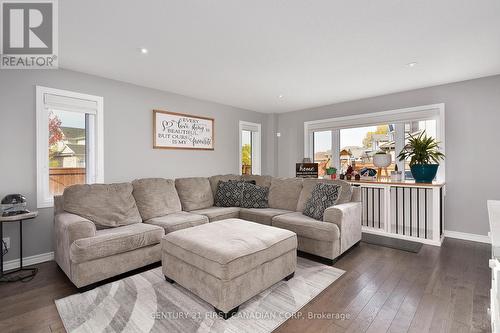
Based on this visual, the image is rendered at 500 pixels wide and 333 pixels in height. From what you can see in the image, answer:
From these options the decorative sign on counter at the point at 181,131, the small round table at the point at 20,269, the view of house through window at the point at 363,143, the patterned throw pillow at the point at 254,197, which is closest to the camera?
the small round table at the point at 20,269

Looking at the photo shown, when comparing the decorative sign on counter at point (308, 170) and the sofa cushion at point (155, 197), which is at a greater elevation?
the decorative sign on counter at point (308, 170)

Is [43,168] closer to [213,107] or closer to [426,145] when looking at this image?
[213,107]

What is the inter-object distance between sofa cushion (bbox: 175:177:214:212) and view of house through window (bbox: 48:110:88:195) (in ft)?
4.28

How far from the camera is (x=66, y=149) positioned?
3281 millimetres

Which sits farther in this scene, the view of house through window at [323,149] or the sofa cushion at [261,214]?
the view of house through window at [323,149]

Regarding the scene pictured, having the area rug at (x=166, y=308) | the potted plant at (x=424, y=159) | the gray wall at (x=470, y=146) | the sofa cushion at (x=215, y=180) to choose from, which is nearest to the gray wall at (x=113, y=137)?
the sofa cushion at (x=215, y=180)

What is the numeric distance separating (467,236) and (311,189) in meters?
2.37

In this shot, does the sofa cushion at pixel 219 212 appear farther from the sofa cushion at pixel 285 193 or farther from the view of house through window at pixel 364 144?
the view of house through window at pixel 364 144

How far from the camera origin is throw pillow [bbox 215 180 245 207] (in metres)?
3.99

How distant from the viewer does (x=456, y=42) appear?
96.9 inches

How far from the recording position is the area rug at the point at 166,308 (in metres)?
1.79

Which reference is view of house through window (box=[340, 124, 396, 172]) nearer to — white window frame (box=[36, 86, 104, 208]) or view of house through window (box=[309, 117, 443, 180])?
view of house through window (box=[309, 117, 443, 180])

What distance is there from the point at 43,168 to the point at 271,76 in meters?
3.05

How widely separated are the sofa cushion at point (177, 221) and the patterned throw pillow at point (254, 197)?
0.81 metres
